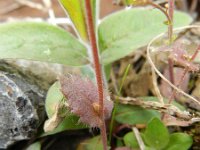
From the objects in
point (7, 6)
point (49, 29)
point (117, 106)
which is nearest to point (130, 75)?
point (117, 106)

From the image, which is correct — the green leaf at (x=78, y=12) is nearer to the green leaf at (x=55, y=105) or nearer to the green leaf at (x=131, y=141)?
the green leaf at (x=55, y=105)

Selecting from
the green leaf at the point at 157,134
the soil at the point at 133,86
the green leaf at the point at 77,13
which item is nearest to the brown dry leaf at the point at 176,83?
the soil at the point at 133,86

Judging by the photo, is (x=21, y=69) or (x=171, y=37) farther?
(x=21, y=69)

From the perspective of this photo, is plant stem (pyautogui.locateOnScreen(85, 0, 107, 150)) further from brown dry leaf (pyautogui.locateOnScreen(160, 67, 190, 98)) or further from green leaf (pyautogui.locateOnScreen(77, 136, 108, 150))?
brown dry leaf (pyautogui.locateOnScreen(160, 67, 190, 98))

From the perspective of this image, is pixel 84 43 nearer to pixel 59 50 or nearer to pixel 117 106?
Result: pixel 59 50

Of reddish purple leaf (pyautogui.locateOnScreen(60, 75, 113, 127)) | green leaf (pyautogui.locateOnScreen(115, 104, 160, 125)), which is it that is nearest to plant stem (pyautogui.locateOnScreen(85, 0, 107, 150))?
reddish purple leaf (pyautogui.locateOnScreen(60, 75, 113, 127))

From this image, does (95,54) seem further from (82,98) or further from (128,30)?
(128,30)
